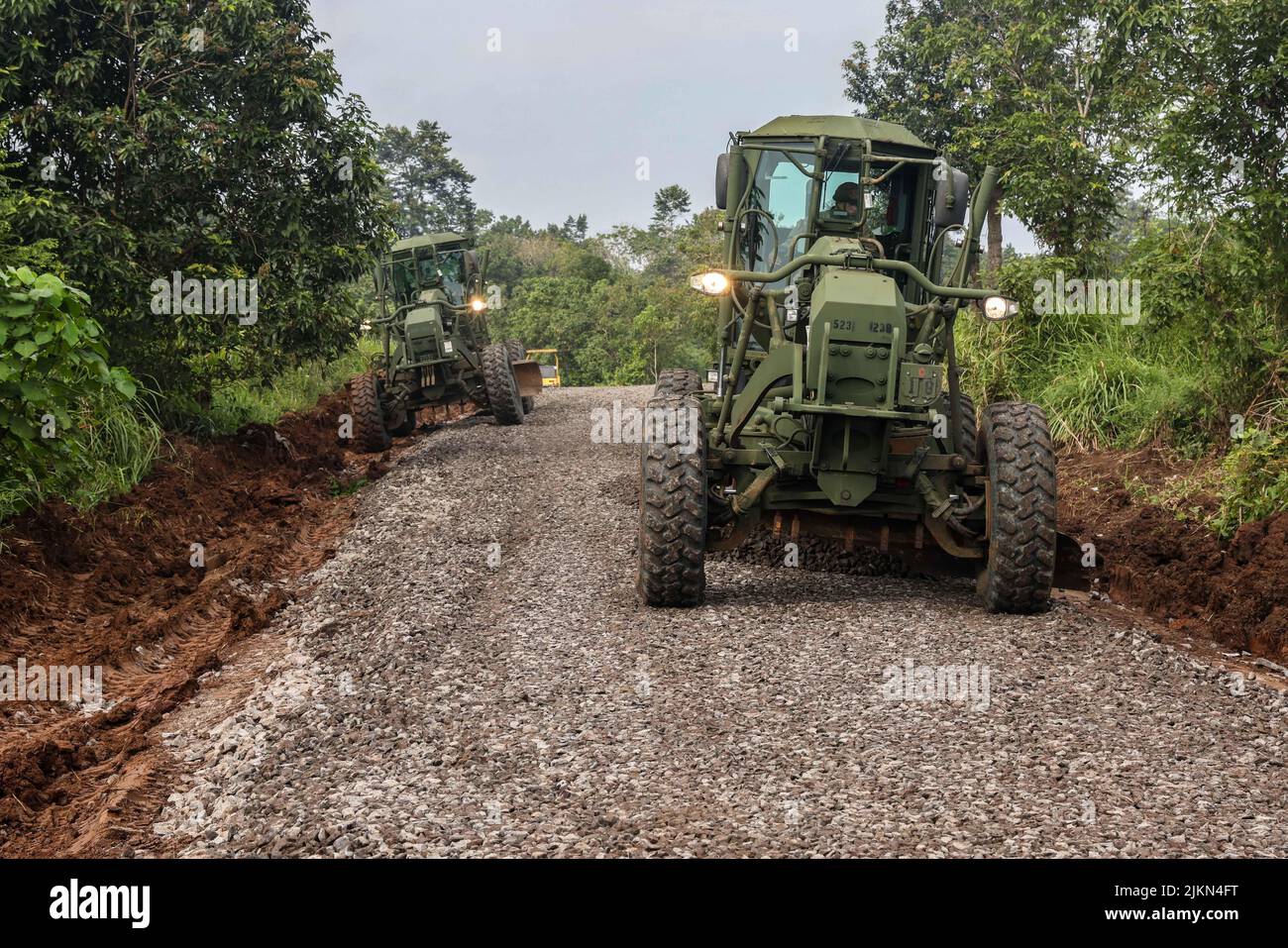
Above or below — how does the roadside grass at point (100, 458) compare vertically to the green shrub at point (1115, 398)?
below

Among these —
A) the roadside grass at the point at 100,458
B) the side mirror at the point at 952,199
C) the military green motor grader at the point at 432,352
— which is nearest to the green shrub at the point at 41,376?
the roadside grass at the point at 100,458

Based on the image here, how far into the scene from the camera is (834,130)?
7.95 m

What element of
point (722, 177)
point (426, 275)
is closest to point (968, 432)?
point (722, 177)

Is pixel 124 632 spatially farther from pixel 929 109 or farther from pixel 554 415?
pixel 929 109

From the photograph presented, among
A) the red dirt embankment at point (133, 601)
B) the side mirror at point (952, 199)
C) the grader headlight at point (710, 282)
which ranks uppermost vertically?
the side mirror at point (952, 199)

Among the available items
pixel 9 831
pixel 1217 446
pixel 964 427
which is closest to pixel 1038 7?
pixel 1217 446

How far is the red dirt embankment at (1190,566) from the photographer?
22.2 ft

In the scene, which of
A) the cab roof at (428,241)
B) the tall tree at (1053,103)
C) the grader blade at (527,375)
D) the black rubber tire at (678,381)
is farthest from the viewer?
the grader blade at (527,375)

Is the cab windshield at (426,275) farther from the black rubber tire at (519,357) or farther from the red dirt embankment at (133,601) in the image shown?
the red dirt embankment at (133,601)

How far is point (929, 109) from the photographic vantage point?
78.4 ft

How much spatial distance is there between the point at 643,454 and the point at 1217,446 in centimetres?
560

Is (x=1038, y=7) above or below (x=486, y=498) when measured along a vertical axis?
above

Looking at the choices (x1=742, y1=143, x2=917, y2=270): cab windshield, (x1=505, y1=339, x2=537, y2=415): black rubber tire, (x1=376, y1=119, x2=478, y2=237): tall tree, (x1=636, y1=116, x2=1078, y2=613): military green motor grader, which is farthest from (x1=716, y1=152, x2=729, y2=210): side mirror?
(x1=376, y1=119, x2=478, y2=237): tall tree

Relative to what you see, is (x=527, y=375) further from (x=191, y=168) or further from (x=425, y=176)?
(x=425, y=176)
